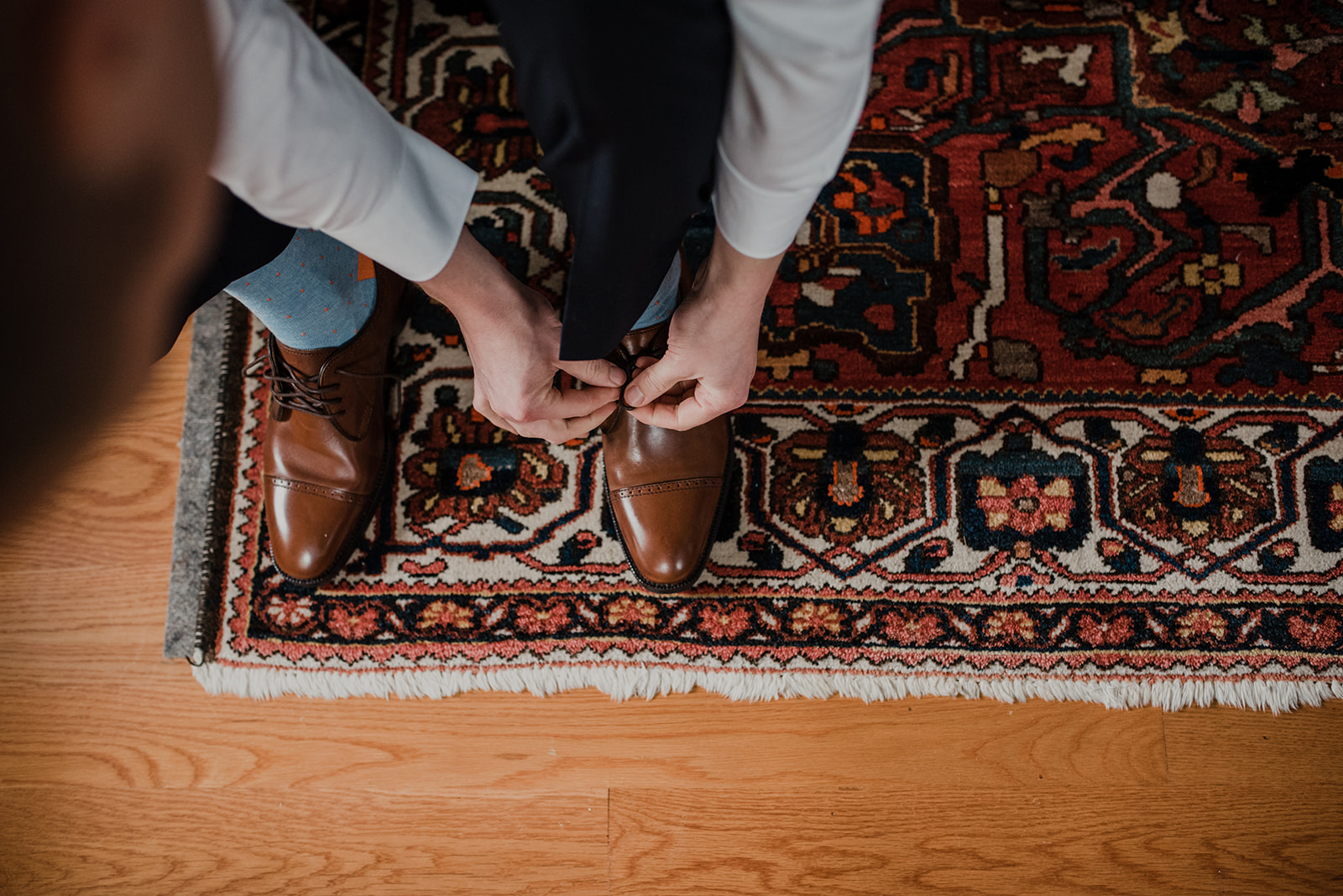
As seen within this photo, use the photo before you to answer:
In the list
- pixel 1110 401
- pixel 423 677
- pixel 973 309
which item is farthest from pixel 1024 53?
pixel 423 677

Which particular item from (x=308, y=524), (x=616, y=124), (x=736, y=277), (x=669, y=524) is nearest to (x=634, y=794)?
(x=669, y=524)

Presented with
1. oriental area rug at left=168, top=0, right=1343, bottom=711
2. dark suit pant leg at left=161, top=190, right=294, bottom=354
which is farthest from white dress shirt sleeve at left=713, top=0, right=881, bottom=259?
oriental area rug at left=168, top=0, right=1343, bottom=711

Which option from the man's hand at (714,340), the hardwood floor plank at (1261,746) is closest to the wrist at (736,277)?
the man's hand at (714,340)

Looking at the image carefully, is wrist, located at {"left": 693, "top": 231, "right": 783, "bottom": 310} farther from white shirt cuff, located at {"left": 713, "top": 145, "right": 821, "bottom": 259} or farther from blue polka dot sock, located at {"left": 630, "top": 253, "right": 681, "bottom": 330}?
blue polka dot sock, located at {"left": 630, "top": 253, "right": 681, "bottom": 330}

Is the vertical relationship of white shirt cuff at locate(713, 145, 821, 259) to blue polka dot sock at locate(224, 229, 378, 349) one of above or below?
above

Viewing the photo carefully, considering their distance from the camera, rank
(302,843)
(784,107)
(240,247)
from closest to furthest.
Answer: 1. (784,107)
2. (240,247)
3. (302,843)

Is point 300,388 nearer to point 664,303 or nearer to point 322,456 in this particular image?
point 322,456

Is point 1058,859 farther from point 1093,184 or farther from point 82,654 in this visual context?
point 82,654

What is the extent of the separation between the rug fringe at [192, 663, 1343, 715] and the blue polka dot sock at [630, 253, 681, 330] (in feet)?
1.22

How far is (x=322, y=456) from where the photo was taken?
0.86 metres

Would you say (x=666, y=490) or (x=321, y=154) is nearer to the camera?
(x=321, y=154)

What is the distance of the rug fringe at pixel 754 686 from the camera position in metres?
0.82

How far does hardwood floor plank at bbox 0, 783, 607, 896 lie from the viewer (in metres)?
0.83

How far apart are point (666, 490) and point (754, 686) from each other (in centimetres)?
23
